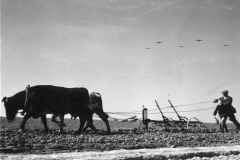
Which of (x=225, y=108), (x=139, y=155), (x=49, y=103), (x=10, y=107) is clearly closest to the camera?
(x=139, y=155)

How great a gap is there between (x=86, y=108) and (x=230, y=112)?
7.79 meters

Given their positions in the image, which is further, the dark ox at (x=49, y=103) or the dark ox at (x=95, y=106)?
the dark ox at (x=95, y=106)

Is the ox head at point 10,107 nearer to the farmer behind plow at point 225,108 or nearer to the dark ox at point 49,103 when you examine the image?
the dark ox at point 49,103

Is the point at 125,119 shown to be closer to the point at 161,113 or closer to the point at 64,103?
the point at 161,113

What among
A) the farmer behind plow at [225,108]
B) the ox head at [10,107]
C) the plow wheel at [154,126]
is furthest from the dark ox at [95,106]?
the farmer behind plow at [225,108]

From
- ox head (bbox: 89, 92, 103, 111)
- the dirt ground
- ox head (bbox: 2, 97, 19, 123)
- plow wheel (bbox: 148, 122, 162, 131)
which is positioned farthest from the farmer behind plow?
ox head (bbox: 2, 97, 19, 123)

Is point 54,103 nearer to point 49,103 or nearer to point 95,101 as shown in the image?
point 49,103

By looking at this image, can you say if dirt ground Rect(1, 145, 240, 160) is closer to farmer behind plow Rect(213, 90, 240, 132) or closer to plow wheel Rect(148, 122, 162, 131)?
farmer behind plow Rect(213, 90, 240, 132)

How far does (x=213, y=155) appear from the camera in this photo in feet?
20.5

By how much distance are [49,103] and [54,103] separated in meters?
0.22

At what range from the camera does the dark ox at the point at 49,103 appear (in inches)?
441

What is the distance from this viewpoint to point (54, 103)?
37.3 feet

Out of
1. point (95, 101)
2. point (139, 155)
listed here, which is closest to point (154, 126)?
point (95, 101)

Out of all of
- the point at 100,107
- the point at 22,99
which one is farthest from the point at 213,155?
the point at 22,99
